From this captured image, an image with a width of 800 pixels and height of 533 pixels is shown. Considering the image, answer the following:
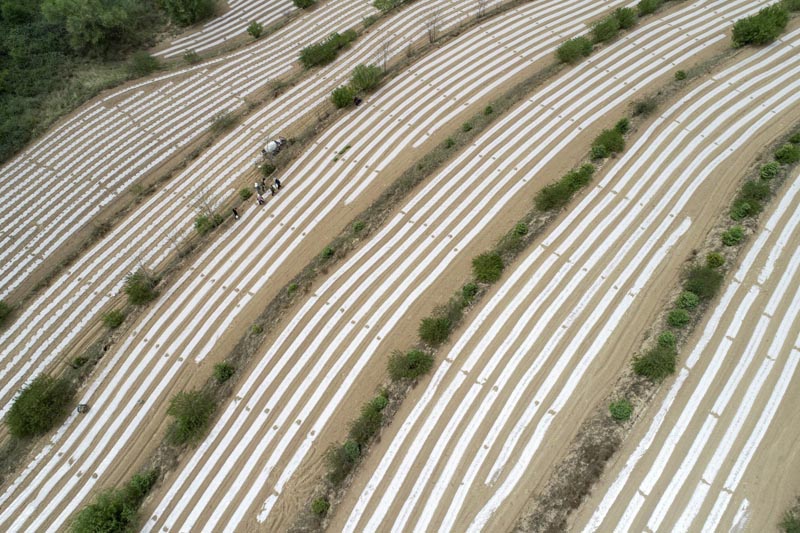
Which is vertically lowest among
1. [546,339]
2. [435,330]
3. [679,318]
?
[435,330]

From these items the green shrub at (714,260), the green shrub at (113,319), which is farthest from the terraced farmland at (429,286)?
the green shrub at (714,260)

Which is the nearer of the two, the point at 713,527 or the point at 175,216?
the point at 713,527

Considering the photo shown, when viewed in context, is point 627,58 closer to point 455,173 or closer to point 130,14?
point 455,173

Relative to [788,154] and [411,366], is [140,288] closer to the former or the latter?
[411,366]

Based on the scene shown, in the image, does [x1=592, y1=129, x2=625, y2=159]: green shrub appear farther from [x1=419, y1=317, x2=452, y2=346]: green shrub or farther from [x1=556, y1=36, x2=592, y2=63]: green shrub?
[x1=419, y1=317, x2=452, y2=346]: green shrub

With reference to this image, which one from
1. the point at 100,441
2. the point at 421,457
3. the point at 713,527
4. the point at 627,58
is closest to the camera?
the point at 713,527

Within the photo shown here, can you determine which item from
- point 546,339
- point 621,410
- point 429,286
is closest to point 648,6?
point 429,286

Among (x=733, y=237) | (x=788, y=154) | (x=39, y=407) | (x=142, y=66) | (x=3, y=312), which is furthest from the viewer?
(x=142, y=66)

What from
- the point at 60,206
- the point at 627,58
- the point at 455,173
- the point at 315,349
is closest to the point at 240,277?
the point at 315,349
